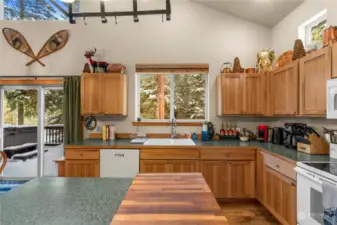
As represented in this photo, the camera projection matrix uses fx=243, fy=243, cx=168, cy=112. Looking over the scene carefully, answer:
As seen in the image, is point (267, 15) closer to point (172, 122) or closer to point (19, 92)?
point (172, 122)

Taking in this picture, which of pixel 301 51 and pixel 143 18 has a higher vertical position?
pixel 143 18

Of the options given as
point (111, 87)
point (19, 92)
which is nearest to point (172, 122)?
point (111, 87)

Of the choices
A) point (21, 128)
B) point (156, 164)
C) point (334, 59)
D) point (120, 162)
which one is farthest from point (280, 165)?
point (21, 128)

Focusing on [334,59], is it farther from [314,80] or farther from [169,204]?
[169,204]

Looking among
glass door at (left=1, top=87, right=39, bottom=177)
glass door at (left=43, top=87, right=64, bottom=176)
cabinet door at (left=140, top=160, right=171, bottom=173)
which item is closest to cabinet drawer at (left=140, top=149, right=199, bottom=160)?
cabinet door at (left=140, top=160, right=171, bottom=173)

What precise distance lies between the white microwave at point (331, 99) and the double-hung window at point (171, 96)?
229 centimetres

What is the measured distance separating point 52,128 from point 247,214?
3.59 metres

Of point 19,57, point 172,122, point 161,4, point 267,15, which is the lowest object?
point 172,122

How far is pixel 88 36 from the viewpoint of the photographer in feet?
14.1

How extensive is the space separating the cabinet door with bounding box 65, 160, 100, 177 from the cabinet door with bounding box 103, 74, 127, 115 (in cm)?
87

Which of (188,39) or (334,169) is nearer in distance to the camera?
(334,169)

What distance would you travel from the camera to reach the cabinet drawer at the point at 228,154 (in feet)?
11.5

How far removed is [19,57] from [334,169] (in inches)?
191

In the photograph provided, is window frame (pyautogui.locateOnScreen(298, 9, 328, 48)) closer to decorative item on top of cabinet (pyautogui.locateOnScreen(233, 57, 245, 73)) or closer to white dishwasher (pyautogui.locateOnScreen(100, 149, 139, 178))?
decorative item on top of cabinet (pyautogui.locateOnScreen(233, 57, 245, 73))
